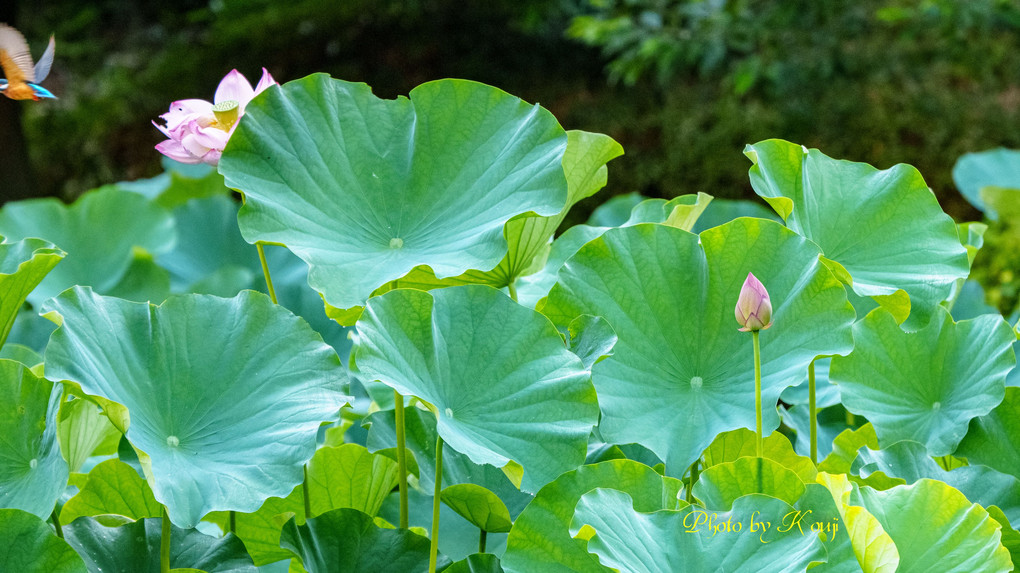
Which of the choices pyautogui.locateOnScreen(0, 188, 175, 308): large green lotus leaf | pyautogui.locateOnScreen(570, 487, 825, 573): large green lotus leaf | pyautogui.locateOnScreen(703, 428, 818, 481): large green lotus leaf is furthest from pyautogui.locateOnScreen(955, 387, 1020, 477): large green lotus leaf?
pyautogui.locateOnScreen(0, 188, 175, 308): large green lotus leaf

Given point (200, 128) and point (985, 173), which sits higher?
point (200, 128)

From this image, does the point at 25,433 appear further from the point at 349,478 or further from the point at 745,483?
the point at 745,483

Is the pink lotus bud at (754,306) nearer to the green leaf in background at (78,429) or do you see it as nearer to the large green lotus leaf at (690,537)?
the large green lotus leaf at (690,537)

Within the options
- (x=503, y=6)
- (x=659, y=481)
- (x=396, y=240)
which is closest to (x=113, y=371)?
(x=396, y=240)

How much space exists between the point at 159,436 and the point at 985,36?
144 inches

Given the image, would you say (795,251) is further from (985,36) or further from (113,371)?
(985,36)

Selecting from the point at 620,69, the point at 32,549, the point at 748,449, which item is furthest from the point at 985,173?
the point at 32,549

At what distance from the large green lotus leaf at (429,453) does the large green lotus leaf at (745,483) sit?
16 cm

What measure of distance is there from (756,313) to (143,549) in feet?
1.26

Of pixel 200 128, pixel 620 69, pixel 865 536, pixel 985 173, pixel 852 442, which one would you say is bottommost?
pixel 620 69

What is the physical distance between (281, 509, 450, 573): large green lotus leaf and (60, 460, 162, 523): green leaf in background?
141 millimetres

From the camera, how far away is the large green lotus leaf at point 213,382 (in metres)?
0.49

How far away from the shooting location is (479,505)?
21.7 inches

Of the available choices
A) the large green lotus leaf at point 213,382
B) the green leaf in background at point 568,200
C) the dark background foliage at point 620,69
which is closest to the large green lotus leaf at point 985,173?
the dark background foliage at point 620,69
